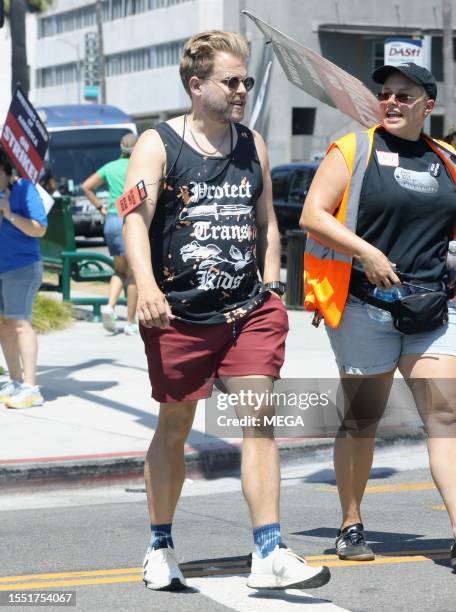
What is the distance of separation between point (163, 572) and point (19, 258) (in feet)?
15.4

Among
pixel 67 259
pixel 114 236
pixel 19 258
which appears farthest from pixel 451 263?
pixel 67 259

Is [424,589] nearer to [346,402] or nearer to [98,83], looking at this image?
[346,402]

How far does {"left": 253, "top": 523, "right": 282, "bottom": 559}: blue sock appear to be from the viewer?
16.5 ft

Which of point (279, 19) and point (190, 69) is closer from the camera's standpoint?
point (190, 69)

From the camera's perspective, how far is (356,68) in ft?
176

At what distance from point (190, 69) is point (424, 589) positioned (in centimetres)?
214

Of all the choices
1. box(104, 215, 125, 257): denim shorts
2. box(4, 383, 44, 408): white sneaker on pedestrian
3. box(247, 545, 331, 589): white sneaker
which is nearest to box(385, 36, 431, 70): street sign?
box(104, 215, 125, 257): denim shorts

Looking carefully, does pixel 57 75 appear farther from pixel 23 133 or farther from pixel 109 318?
pixel 23 133

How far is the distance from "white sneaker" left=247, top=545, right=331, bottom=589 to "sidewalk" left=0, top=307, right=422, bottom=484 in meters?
3.08

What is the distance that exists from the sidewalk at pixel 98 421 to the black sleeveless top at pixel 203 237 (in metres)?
2.91

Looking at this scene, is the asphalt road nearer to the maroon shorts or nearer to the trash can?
the maroon shorts

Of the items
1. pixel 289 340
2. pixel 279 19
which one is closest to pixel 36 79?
pixel 279 19

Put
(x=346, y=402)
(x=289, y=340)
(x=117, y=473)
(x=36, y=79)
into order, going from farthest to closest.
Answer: (x=36, y=79) < (x=289, y=340) < (x=117, y=473) < (x=346, y=402)

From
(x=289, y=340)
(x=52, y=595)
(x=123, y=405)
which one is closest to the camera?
(x=52, y=595)
